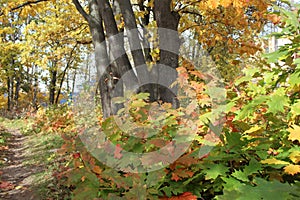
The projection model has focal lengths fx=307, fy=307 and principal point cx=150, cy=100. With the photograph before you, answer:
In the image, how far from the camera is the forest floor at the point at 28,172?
16.0ft

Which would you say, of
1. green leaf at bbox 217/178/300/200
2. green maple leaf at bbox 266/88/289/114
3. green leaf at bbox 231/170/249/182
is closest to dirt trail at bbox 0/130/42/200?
green leaf at bbox 231/170/249/182

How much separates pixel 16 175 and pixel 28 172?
0.79ft

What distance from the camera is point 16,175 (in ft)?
20.5

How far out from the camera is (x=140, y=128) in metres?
2.70

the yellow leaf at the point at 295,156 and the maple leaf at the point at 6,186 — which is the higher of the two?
the yellow leaf at the point at 295,156

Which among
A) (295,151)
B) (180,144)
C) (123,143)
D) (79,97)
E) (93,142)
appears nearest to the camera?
(295,151)

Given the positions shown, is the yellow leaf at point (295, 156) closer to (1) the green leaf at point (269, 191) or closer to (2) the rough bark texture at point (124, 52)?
(1) the green leaf at point (269, 191)

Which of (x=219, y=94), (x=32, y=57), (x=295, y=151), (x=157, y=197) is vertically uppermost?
(x=32, y=57)

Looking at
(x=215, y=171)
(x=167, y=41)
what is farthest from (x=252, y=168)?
(x=167, y=41)

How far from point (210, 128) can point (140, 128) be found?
64 centimetres

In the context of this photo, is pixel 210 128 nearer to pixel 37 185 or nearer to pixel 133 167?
pixel 133 167

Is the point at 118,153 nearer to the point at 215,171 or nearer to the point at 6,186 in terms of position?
the point at 215,171

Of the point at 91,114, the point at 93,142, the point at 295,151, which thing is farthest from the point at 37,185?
the point at 91,114

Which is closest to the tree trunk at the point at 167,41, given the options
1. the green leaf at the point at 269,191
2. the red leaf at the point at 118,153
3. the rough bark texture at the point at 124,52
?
the rough bark texture at the point at 124,52
